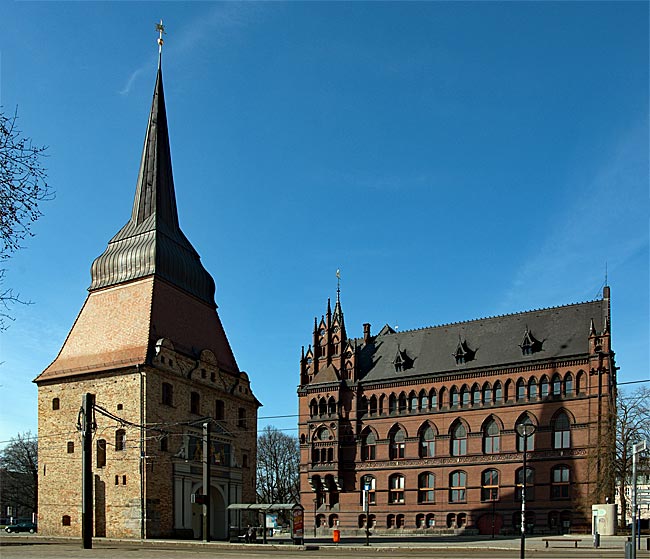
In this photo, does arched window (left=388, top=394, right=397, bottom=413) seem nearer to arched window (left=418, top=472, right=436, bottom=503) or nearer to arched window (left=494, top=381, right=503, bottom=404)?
arched window (left=418, top=472, right=436, bottom=503)

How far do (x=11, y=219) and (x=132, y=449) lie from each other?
1518 inches

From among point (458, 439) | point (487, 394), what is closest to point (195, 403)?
point (458, 439)

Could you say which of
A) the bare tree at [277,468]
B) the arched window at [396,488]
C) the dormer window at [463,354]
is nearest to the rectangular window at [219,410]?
the arched window at [396,488]

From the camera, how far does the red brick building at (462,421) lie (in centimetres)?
6000

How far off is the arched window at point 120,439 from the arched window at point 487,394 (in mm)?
31300

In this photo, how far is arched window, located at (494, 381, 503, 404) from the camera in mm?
64312

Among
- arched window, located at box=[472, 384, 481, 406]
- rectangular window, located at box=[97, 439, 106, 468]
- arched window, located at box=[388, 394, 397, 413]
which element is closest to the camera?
rectangular window, located at box=[97, 439, 106, 468]

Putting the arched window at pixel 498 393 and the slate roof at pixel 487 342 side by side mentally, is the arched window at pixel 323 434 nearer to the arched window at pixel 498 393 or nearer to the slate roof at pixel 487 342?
the slate roof at pixel 487 342

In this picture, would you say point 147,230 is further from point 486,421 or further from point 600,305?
point 600,305

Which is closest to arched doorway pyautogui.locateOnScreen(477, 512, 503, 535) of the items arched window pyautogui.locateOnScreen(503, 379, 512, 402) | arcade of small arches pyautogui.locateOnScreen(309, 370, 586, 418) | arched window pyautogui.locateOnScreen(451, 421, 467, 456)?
arched window pyautogui.locateOnScreen(451, 421, 467, 456)

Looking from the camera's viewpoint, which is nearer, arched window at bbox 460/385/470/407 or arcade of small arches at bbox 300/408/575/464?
arcade of small arches at bbox 300/408/575/464

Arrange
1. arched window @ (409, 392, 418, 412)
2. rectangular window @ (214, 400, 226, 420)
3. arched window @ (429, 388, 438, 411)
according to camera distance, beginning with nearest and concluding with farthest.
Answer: rectangular window @ (214, 400, 226, 420)
arched window @ (429, 388, 438, 411)
arched window @ (409, 392, 418, 412)

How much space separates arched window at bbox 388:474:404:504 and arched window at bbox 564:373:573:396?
1662cm

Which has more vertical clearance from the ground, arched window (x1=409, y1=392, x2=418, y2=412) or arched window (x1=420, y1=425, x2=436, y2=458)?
arched window (x1=409, y1=392, x2=418, y2=412)
